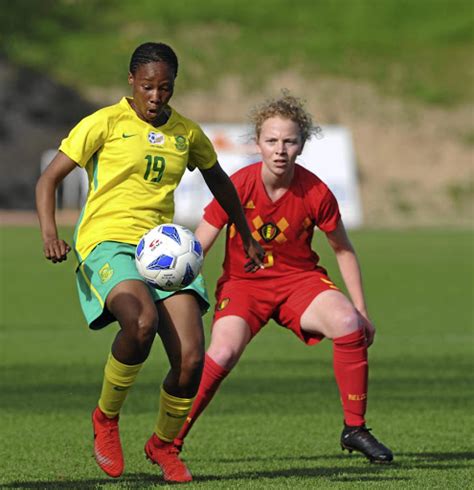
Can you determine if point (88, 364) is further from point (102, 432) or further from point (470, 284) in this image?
point (470, 284)

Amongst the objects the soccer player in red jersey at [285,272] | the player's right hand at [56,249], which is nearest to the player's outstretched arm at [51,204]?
→ the player's right hand at [56,249]

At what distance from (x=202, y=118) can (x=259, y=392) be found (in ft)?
112

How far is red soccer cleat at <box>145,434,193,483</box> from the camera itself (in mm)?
6344

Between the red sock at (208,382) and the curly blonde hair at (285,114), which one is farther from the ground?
the curly blonde hair at (285,114)

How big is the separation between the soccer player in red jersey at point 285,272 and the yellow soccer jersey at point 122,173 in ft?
3.11

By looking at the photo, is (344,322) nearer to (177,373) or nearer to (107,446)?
(177,373)

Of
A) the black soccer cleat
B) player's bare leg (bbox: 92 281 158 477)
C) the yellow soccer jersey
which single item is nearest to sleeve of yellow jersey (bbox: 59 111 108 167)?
the yellow soccer jersey

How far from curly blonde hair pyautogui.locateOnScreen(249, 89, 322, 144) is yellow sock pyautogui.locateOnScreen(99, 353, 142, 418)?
1678 millimetres

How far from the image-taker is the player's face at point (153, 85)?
20.3 feet

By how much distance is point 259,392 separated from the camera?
10.2 meters

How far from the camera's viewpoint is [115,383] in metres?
6.27

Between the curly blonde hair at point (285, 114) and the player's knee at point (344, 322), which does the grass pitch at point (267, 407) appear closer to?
the player's knee at point (344, 322)

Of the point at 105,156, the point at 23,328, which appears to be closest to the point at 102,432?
the point at 105,156

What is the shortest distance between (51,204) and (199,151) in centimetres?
82
